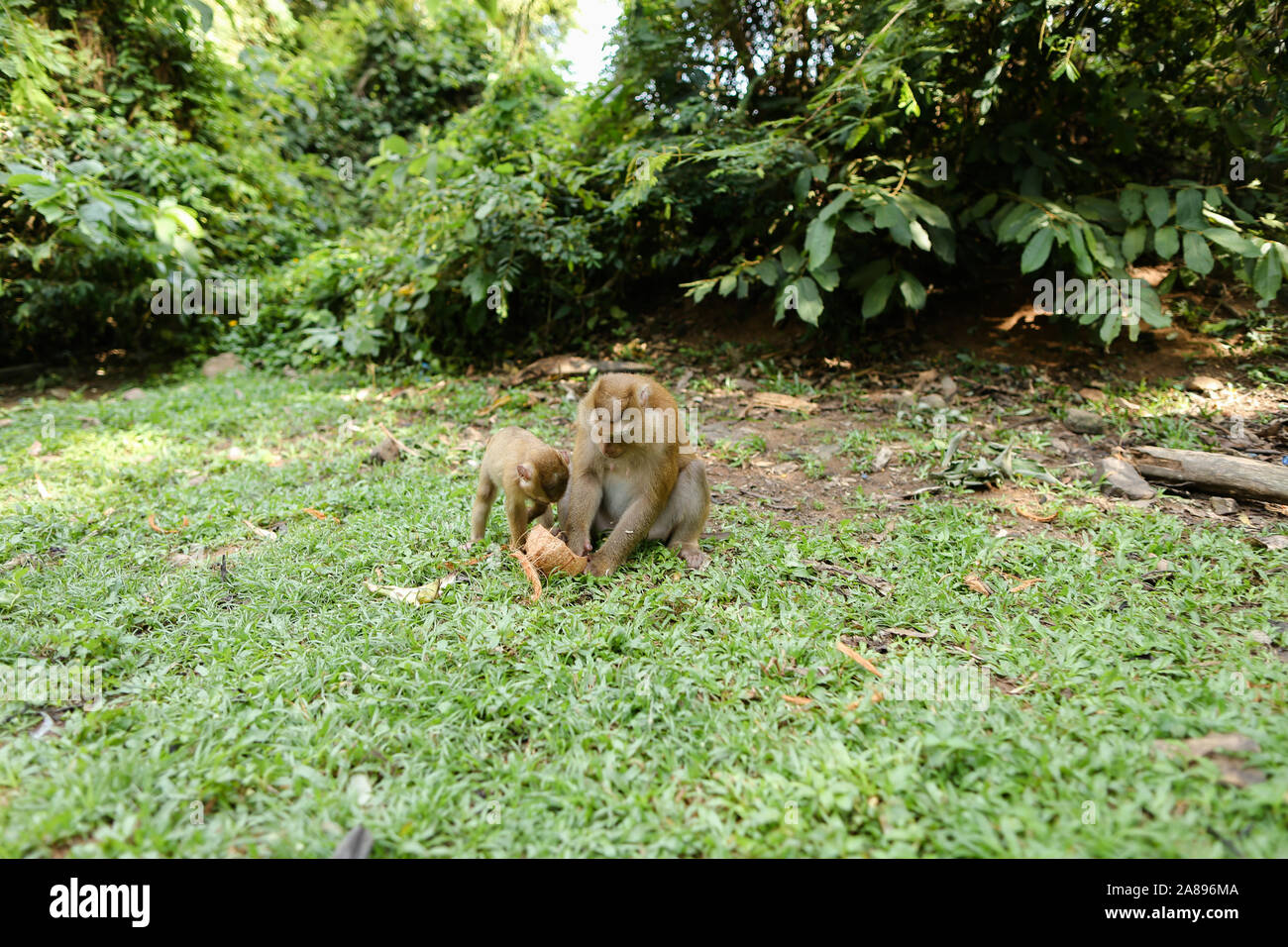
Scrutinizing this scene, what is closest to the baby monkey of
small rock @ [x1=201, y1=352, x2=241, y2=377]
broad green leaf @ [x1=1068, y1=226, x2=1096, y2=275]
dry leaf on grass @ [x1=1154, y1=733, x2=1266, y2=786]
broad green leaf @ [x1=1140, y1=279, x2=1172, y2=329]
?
dry leaf on grass @ [x1=1154, y1=733, x2=1266, y2=786]

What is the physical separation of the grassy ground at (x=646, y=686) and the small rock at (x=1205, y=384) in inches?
99.7

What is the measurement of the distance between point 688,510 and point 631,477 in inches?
16.0

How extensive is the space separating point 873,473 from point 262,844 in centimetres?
472

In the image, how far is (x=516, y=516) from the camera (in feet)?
14.0

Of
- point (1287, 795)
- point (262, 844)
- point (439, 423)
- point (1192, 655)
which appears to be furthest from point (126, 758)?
point (439, 423)

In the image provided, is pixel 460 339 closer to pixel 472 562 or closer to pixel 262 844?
pixel 472 562

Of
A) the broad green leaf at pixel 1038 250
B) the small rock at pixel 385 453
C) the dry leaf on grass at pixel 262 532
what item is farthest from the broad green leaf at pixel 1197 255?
the dry leaf on grass at pixel 262 532

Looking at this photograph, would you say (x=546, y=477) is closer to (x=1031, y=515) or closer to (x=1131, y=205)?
(x=1031, y=515)

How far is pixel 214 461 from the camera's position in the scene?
6.16 metres

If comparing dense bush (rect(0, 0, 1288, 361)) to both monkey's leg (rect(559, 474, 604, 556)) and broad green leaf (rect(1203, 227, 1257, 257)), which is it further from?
monkey's leg (rect(559, 474, 604, 556))

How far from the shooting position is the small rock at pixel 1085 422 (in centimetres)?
604

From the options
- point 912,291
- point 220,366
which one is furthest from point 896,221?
point 220,366

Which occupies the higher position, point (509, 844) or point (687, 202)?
point (687, 202)

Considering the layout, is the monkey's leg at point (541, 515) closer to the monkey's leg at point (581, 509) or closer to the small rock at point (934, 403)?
the monkey's leg at point (581, 509)
